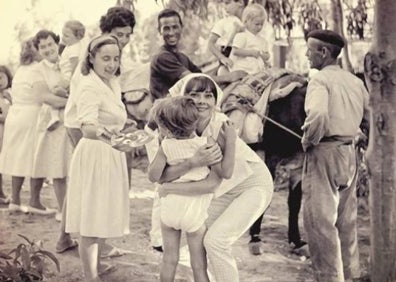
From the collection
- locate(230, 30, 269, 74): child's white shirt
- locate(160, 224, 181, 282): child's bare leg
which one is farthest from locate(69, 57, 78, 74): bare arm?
locate(160, 224, 181, 282): child's bare leg

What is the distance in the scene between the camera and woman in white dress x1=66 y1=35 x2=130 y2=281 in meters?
3.05

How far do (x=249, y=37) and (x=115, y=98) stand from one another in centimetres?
62

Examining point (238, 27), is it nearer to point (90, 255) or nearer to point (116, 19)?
point (116, 19)

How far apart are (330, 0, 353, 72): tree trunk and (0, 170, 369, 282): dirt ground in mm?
603

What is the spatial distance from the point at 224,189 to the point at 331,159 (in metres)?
0.48

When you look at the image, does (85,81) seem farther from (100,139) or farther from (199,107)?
(199,107)

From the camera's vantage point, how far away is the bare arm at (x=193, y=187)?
2.95 metres

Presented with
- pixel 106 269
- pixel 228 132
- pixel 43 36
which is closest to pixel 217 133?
pixel 228 132

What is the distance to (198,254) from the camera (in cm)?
299

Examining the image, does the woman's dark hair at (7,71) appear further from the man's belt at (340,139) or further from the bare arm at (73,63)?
the man's belt at (340,139)

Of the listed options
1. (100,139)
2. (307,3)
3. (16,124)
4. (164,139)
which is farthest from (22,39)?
(307,3)

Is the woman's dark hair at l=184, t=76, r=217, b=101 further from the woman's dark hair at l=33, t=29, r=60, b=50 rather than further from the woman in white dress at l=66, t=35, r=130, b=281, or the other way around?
Answer: the woman's dark hair at l=33, t=29, r=60, b=50

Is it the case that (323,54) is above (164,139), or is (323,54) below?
above

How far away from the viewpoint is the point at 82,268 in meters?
3.15
